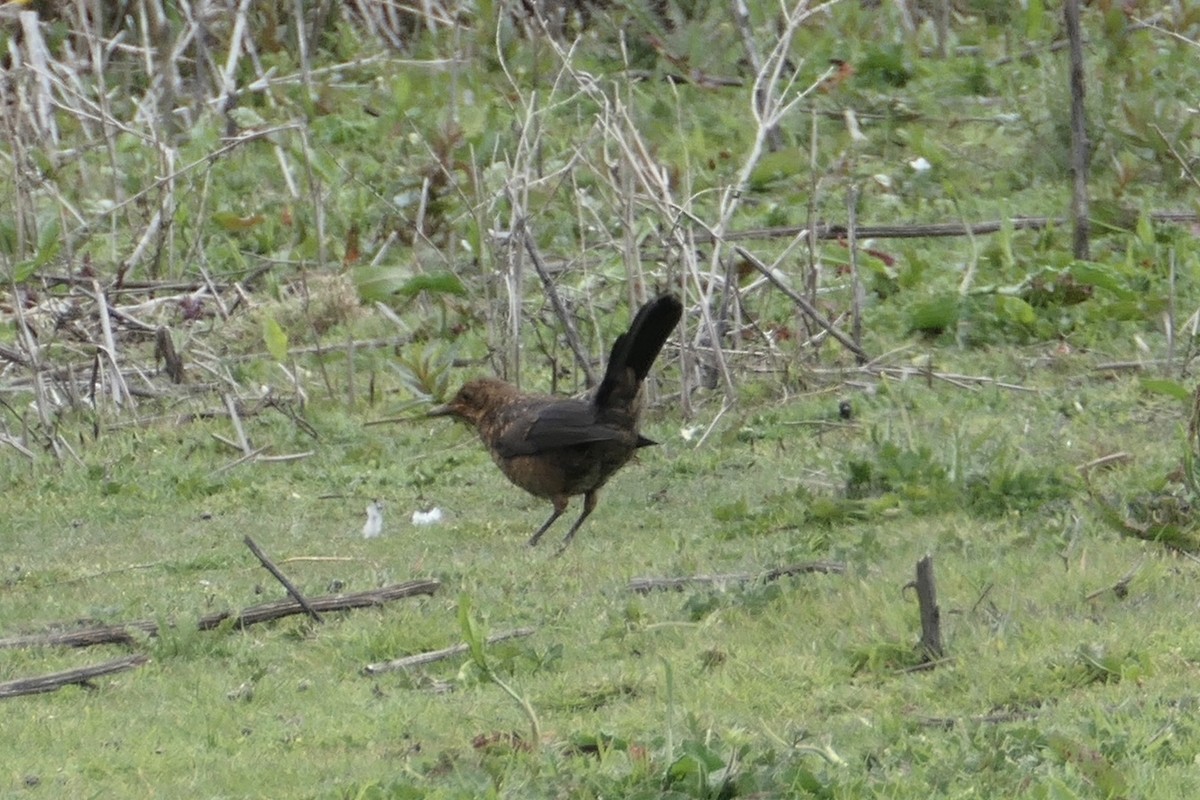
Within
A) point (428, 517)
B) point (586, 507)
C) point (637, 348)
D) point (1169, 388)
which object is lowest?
point (428, 517)

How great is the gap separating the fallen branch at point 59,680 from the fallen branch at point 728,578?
177 cm

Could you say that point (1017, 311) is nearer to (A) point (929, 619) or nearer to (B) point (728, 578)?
(B) point (728, 578)

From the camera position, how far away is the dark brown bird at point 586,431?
827cm

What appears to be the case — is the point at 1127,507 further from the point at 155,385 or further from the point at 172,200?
the point at 172,200

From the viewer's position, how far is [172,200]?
12.5 m

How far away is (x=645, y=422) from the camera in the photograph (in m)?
10.2

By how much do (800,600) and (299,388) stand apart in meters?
4.67

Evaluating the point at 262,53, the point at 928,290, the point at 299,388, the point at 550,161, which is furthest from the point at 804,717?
the point at 262,53

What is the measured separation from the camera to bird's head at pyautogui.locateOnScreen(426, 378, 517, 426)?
9383mm

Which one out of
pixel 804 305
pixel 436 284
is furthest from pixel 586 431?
pixel 436 284

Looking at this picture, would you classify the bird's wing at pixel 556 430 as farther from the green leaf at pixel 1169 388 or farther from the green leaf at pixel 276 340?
the green leaf at pixel 1169 388

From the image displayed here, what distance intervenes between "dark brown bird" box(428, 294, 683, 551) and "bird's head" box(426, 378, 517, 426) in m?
0.27

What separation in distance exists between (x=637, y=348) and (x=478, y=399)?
4.65 feet

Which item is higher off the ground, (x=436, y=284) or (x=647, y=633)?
(x=647, y=633)
